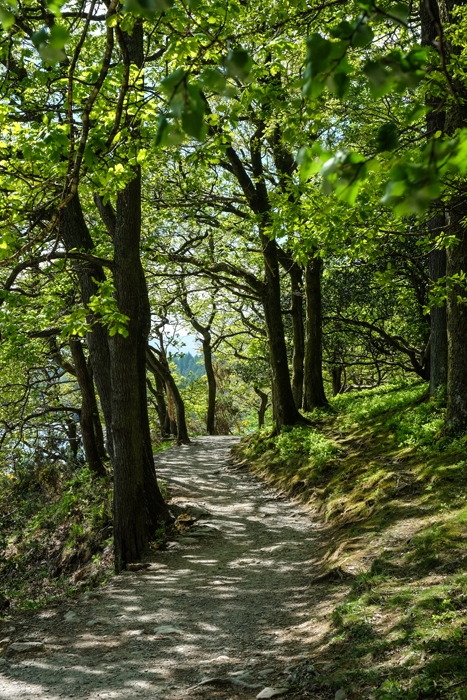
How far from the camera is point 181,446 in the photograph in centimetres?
2297

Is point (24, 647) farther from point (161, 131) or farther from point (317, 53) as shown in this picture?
point (317, 53)

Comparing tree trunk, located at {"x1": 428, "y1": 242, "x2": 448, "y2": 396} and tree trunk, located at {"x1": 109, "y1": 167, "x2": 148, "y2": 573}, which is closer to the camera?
tree trunk, located at {"x1": 109, "y1": 167, "x2": 148, "y2": 573}

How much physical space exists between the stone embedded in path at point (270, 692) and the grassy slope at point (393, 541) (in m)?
0.27

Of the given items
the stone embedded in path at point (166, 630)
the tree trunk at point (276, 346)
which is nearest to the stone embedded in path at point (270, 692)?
the stone embedded in path at point (166, 630)

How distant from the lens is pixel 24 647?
5.66 meters

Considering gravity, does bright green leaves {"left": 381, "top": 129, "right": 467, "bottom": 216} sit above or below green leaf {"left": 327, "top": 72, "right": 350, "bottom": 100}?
below

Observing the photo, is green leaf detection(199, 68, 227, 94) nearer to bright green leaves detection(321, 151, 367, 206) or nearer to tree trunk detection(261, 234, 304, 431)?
bright green leaves detection(321, 151, 367, 206)

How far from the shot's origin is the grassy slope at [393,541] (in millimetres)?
3826

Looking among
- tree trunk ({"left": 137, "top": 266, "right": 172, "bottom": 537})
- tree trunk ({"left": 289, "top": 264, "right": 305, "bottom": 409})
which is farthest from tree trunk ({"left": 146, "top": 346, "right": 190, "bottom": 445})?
tree trunk ({"left": 137, "top": 266, "right": 172, "bottom": 537})

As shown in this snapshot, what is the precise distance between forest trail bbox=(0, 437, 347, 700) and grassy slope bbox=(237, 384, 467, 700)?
32cm

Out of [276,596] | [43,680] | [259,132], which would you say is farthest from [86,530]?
[259,132]

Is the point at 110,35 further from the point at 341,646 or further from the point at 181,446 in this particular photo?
the point at 181,446

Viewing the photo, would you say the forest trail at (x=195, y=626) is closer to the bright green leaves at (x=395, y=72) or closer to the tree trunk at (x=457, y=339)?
the tree trunk at (x=457, y=339)

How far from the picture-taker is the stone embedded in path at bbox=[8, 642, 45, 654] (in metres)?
5.62
